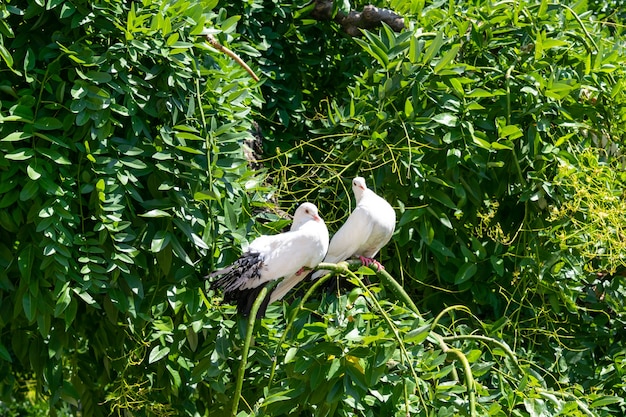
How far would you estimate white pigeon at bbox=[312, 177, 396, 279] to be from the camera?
6.56ft

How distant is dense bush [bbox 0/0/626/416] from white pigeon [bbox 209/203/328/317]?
0.32 feet

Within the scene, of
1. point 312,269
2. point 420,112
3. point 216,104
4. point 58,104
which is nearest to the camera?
point 312,269

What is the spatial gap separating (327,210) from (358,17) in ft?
1.96

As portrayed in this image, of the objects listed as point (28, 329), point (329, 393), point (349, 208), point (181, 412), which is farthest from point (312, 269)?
point (28, 329)

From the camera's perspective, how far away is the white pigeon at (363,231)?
2.00 metres

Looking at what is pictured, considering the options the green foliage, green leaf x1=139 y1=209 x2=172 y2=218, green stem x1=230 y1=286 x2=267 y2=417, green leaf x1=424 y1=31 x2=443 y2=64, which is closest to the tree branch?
green leaf x1=424 y1=31 x2=443 y2=64

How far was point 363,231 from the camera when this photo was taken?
1995 millimetres

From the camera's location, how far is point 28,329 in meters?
2.25

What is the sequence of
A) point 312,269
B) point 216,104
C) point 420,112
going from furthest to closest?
point 420,112
point 216,104
point 312,269

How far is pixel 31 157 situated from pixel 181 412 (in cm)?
68

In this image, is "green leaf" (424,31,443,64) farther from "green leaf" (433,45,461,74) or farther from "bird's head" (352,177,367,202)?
"bird's head" (352,177,367,202)

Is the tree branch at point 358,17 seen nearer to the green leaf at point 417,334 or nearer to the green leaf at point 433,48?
the green leaf at point 433,48

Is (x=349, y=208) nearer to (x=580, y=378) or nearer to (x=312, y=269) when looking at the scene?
(x=312, y=269)

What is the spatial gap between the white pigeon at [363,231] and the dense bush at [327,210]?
10cm
